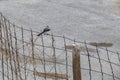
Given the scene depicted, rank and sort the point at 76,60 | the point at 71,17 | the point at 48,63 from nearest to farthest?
the point at 76,60
the point at 48,63
the point at 71,17

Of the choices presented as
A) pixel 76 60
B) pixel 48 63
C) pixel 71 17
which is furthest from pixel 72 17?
pixel 76 60

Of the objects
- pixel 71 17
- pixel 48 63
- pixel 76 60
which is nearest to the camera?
pixel 76 60

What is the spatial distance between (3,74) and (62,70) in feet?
4.41

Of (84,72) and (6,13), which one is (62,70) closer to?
(84,72)

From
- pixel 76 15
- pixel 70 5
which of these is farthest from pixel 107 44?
pixel 70 5

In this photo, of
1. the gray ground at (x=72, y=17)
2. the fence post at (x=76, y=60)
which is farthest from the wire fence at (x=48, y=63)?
the fence post at (x=76, y=60)

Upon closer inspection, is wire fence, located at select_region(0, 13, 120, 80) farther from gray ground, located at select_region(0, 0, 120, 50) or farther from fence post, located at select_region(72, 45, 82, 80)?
fence post, located at select_region(72, 45, 82, 80)

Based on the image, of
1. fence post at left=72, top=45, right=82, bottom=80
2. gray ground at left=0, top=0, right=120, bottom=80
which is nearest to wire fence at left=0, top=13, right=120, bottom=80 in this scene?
gray ground at left=0, top=0, right=120, bottom=80

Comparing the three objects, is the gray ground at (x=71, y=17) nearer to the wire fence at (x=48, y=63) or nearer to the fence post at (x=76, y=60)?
the wire fence at (x=48, y=63)

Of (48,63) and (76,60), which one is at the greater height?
(76,60)

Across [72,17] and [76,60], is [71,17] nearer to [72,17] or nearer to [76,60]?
[72,17]

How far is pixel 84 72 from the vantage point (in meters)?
7.98

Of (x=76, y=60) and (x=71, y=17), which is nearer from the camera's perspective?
(x=76, y=60)

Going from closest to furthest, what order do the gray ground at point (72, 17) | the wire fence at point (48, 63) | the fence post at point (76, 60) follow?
the fence post at point (76, 60), the wire fence at point (48, 63), the gray ground at point (72, 17)
